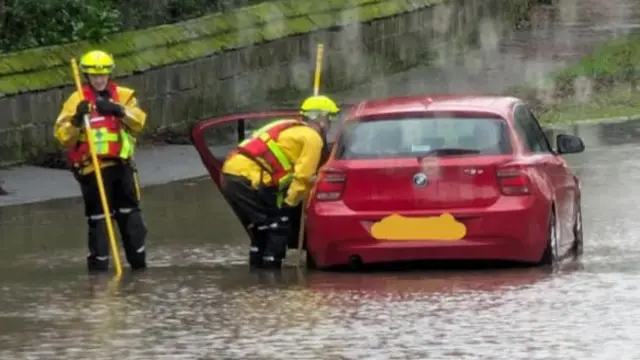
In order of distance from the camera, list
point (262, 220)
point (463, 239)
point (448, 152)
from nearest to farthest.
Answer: point (463, 239), point (448, 152), point (262, 220)

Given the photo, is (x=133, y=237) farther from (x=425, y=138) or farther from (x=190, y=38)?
(x=190, y=38)

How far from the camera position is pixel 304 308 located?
1128 centimetres

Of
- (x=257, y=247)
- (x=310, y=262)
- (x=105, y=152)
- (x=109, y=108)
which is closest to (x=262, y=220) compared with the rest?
(x=257, y=247)

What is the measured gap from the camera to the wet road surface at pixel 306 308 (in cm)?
985

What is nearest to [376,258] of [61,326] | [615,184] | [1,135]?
[61,326]

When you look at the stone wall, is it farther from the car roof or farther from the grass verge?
the car roof

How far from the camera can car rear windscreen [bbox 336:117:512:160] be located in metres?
12.8

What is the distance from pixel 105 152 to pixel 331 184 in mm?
1853

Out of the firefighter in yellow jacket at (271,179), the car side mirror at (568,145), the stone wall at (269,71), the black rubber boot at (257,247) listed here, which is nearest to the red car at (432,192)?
the firefighter in yellow jacket at (271,179)

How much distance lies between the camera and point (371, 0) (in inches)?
1145

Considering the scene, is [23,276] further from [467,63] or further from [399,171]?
[467,63]

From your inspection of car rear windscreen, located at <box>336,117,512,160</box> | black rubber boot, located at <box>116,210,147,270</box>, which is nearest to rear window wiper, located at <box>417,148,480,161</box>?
car rear windscreen, located at <box>336,117,512,160</box>

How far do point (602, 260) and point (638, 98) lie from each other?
13.1m

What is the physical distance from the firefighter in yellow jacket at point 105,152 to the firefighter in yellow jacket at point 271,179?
74 centimetres
